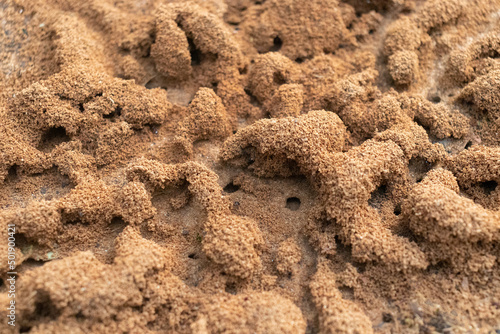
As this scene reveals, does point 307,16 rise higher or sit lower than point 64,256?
higher

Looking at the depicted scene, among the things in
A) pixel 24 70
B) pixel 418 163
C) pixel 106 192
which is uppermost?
pixel 418 163

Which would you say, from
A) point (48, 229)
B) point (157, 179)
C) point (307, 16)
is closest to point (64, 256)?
point (48, 229)

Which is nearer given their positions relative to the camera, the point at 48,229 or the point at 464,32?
the point at 48,229

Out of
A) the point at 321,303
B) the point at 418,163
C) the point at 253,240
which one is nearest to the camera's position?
the point at 321,303

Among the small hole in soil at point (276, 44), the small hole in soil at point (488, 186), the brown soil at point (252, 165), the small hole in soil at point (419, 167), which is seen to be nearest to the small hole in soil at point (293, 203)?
the brown soil at point (252, 165)

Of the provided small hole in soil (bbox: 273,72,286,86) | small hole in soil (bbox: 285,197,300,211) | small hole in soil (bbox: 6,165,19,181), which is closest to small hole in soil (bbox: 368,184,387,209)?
small hole in soil (bbox: 285,197,300,211)

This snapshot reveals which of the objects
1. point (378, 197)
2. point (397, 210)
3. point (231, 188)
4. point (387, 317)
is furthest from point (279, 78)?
point (387, 317)

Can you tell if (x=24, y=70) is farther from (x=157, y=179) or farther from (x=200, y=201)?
(x=200, y=201)
